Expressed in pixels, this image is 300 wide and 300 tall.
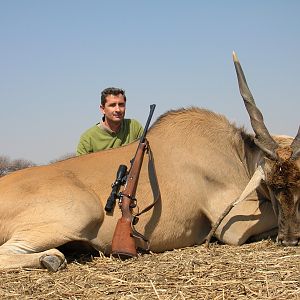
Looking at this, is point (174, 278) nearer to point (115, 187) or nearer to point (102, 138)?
point (115, 187)

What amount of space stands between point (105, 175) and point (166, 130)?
0.82 m

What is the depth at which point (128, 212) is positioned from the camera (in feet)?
14.9

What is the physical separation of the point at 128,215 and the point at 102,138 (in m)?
2.49

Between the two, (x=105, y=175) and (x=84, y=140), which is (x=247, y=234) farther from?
(x=84, y=140)

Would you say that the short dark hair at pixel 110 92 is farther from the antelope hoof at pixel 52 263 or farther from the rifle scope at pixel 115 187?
the antelope hoof at pixel 52 263

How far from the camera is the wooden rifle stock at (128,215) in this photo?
4.37m

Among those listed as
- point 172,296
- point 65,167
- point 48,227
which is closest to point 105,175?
point 65,167

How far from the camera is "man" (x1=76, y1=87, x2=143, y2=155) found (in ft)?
22.4

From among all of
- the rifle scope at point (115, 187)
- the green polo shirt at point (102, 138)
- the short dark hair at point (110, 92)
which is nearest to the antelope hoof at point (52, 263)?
the rifle scope at point (115, 187)

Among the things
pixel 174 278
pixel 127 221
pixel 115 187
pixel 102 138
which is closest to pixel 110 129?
pixel 102 138

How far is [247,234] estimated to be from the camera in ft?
16.1

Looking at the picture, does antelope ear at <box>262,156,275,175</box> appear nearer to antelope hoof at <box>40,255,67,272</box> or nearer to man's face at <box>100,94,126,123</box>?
antelope hoof at <box>40,255,67,272</box>

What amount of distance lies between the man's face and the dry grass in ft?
9.06

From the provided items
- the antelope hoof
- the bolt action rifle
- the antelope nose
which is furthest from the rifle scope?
the antelope nose
